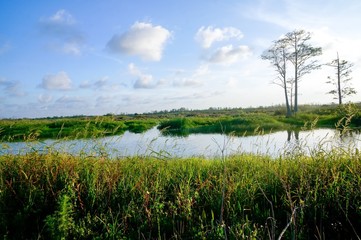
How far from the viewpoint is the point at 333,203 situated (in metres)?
4.34

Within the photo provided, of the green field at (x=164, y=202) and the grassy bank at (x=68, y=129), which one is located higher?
the grassy bank at (x=68, y=129)

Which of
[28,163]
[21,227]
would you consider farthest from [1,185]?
[21,227]

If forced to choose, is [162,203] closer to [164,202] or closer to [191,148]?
[164,202]

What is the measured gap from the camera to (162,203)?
176 inches

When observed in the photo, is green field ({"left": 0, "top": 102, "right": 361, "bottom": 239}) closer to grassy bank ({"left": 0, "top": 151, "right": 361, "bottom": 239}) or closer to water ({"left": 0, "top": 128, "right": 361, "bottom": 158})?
grassy bank ({"left": 0, "top": 151, "right": 361, "bottom": 239})

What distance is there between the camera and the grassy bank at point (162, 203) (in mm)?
3934

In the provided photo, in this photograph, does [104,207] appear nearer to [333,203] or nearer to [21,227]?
[21,227]

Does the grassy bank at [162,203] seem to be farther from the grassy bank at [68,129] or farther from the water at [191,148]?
the grassy bank at [68,129]

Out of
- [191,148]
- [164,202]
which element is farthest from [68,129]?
[164,202]

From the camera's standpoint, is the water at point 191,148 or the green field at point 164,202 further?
the water at point 191,148

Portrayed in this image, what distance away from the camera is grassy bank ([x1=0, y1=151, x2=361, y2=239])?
12.9ft

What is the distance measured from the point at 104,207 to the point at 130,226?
0.64 meters

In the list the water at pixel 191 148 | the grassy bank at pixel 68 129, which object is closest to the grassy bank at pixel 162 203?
the water at pixel 191 148

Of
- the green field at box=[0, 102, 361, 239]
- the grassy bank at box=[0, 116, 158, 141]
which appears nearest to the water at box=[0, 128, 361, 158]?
the grassy bank at box=[0, 116, 158, 141]
